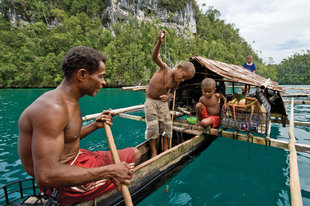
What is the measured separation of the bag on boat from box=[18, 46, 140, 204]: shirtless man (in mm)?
3112

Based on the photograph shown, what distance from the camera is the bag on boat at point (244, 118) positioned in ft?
11.4

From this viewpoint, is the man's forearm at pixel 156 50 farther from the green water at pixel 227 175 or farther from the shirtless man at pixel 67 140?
the green water at pixel 227 175

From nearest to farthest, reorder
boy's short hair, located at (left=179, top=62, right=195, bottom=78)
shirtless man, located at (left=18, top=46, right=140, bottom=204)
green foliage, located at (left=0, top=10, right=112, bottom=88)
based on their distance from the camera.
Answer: shirtless man, located at (left=18, top=46, right=140, bottom=204)
boy's short hair, located at (left=179, top=62, right=195, bottom=78)
green foliage, located at (left=0, top=10, right=112, bottom=88)

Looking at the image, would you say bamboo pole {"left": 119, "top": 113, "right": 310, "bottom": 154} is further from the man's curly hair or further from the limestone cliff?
the limestone cliff

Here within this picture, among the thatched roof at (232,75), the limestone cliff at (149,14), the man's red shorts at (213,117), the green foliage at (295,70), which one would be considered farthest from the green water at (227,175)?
the green foliage at (295,70)

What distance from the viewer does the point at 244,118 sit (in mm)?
3732

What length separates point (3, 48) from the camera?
3127 centimetres

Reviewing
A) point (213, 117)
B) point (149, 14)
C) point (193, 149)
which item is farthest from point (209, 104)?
point (149, 14)

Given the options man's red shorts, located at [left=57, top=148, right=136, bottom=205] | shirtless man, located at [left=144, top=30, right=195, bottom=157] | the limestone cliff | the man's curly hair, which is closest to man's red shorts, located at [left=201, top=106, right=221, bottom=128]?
shirtless man, located at [left=144, top=30, right=195, bottom=157]

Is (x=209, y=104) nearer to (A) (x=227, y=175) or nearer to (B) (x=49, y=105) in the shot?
(A) (x=227, y=175)

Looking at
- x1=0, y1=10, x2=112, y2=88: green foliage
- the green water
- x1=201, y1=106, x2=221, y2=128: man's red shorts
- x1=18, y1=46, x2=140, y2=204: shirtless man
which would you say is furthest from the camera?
x1=0, y1=10, x2=112, y2=88: green foliage

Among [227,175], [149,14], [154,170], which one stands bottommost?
[227,175]

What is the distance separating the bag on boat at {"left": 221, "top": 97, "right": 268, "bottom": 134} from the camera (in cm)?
347

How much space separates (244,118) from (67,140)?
152 inches
